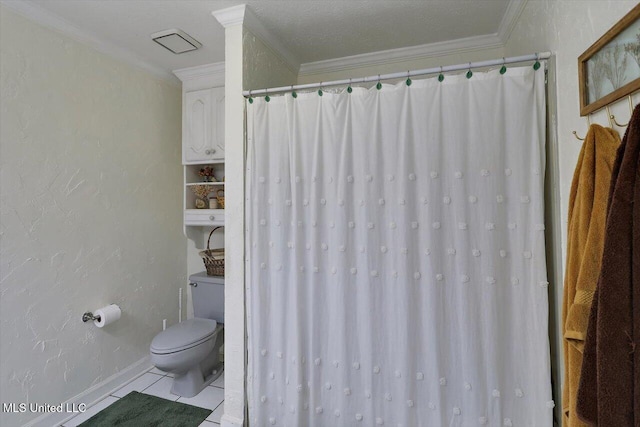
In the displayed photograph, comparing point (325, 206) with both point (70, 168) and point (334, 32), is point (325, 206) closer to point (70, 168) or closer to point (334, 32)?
point (334, 32)

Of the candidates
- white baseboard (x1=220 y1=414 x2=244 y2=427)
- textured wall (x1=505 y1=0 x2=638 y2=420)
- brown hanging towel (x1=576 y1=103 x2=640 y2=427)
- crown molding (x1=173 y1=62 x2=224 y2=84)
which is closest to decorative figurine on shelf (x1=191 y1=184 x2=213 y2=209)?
crown molding (x1=173 y1=62 x2=224 y2=84)

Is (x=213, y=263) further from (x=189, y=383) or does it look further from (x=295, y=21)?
(x=295, y=21)

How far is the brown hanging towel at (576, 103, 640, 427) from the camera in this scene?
25.1 inches

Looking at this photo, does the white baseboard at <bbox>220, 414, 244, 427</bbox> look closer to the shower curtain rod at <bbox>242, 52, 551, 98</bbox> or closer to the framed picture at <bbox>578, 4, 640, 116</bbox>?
the shower curtain rod at <bbox>242, 52, 551, 98</bbox>

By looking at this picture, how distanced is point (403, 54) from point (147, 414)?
Result: 3.01 metres

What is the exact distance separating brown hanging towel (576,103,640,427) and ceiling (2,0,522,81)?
1476mm

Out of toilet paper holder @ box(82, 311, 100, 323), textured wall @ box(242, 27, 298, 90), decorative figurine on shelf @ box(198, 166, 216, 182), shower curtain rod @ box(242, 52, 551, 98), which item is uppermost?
textured wall @ box(242, 27, 298, 90)

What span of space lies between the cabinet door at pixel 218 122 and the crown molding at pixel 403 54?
2.26 ft

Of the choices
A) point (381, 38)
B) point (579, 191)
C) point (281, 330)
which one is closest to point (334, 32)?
point (381, 38)

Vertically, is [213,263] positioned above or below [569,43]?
below

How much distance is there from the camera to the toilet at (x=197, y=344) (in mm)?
1903

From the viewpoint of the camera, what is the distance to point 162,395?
2.06 metres

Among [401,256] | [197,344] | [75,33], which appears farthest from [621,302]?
[75,33]

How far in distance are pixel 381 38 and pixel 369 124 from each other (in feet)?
3.08
